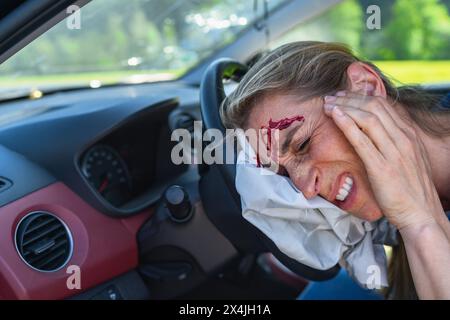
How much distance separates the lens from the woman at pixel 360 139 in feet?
3.86

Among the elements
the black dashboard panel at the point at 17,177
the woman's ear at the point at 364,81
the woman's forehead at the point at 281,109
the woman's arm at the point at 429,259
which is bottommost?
the woman's arm at the point at 429,259

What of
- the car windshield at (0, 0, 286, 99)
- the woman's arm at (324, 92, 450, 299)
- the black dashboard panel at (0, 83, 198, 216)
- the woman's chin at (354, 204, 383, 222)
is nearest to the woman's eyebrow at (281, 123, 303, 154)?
the woman's arm at (324, 92, 450, 299)

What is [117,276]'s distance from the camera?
1780mm

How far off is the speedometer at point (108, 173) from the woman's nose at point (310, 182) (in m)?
0.75

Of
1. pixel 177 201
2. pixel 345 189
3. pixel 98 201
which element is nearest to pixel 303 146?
pixel 345 189

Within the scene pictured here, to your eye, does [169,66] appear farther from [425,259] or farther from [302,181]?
[425,259]

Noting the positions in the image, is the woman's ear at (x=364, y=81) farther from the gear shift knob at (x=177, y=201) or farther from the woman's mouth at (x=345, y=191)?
the gear shift knob at (x=177, y=201)

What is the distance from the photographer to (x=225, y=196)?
168cm

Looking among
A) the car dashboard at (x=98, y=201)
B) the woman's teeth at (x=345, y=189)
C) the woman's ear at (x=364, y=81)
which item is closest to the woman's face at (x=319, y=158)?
the woman's teeth at (x=345, y=189)

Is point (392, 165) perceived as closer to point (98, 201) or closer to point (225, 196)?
point (225, 196)

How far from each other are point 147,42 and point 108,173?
100 centimetres

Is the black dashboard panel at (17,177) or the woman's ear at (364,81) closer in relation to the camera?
the woman's ear at (364,81)
